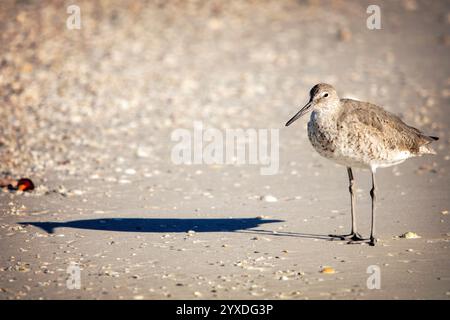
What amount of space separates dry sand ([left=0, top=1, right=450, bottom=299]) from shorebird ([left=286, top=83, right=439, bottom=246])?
879 mm

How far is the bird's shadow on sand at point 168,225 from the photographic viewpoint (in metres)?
8.73

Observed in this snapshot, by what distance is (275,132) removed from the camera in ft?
44.3

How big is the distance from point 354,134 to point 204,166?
4.05m

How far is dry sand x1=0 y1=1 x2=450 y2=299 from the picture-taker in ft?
24.0

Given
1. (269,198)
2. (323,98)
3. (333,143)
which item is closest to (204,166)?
(269,198)

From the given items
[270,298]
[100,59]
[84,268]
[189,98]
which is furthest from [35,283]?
[100,59]

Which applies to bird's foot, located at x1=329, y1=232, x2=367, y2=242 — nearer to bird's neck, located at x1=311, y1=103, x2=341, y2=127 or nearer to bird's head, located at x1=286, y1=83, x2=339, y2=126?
bird's neck, located at x1=311, y1=103, x2=341, y2=127

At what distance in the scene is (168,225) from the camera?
895 cm

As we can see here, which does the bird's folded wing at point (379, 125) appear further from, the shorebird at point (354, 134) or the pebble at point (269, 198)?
the pebble at point (269, 198)

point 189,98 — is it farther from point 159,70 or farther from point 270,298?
point 270,298

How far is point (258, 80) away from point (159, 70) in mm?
2542

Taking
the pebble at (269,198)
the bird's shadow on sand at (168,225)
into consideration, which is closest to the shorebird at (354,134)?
the bird's shadow on sand at (168,225)

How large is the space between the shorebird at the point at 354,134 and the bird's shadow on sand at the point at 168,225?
1030 millimetres

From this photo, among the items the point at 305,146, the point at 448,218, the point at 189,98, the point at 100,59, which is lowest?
the point at 448,218
